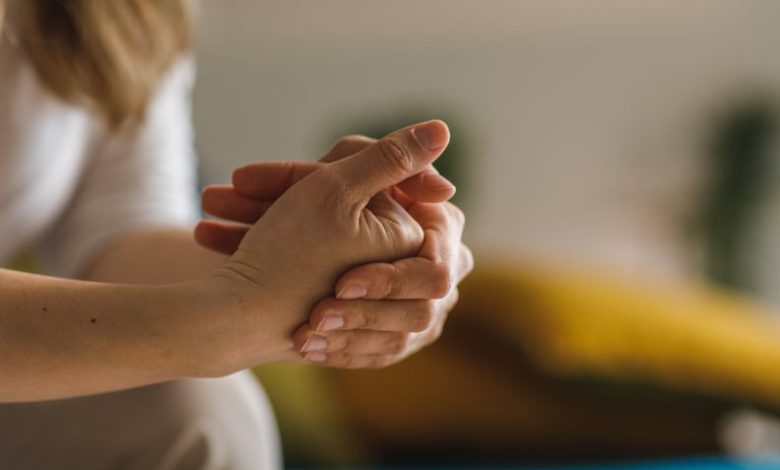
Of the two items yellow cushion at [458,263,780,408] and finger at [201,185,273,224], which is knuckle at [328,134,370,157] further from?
yellow cushion at [458,263,780,408]

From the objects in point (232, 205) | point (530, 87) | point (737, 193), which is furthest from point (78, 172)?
point (530, 87)

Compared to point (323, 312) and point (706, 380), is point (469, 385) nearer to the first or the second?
point (706, 380)

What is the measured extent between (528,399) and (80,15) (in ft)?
3.05

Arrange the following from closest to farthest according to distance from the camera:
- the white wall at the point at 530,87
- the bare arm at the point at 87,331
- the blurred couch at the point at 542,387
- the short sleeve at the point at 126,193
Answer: the bare arm at the point at 87,331 < the short sleeve at the point at 126,193 < the blurred couch at the point at 542,387 < the white wall at the point at 530,87

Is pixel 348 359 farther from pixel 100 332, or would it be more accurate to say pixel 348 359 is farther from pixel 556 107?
pixel 556 107

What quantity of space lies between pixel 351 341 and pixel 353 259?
53mm

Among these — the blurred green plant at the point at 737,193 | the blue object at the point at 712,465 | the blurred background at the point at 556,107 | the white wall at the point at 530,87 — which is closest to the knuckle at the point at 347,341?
the blue object at the point at 712,465

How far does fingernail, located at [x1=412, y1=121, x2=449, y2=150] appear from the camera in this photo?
20.4 inches

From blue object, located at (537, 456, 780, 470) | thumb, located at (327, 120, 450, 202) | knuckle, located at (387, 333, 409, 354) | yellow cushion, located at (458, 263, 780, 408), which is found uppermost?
thumb, located at (327, 120, 450, 202)

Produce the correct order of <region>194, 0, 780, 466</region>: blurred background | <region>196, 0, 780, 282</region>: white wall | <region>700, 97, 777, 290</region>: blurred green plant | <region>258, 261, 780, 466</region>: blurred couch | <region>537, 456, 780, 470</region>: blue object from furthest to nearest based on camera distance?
<region>196, 0, 780, 282</region>: white wall
<region>194, 0, 780, 466</region>: blurred background
<region>700, 97, 777, 290</region>: blurred green plant
<region>258, 261, 780, 466</region>: blurred couch
<region>537, 456, 780, 470</region>: blue object

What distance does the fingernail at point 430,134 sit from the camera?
519 millimetres

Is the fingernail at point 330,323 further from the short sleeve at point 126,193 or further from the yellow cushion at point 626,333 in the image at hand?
the yellow cushion at point 626,333

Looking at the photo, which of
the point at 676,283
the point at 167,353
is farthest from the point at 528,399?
the point at 167,353

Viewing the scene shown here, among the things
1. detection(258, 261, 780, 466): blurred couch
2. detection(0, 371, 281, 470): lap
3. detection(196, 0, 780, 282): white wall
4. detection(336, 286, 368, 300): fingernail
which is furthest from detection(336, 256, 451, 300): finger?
detection(196, 0, 780, 282): white wall
